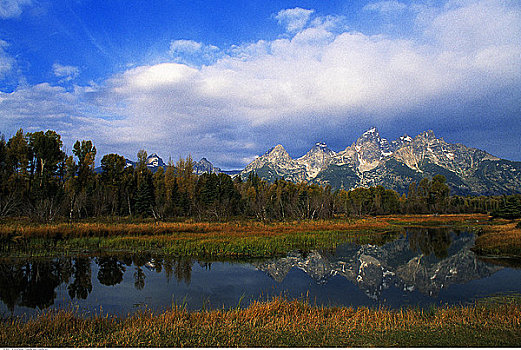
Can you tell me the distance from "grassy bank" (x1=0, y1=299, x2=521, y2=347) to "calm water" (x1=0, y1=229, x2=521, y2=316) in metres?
3.72

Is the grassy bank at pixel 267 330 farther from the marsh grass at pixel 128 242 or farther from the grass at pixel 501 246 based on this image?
the grass at pixel 501 246

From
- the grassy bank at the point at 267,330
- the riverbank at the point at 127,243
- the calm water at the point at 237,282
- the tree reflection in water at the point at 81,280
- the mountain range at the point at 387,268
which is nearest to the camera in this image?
A: the grassy bank at the point at 267,330

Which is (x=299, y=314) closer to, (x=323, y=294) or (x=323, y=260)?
(x=323, y=294)

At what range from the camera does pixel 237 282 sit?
20.2 m

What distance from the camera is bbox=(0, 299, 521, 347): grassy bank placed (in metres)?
8.04

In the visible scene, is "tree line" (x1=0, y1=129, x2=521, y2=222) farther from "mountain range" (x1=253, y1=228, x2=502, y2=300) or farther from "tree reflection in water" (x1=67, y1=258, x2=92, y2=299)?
"mountain range" (x1=253, y1=228, x2=502, y2=300)

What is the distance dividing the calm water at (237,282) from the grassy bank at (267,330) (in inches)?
146

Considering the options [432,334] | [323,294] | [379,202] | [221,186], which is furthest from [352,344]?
[379,202]

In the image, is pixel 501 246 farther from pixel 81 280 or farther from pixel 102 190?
pixel 102 190

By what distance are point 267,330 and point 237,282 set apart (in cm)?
1150

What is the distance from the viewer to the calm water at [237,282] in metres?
15.9

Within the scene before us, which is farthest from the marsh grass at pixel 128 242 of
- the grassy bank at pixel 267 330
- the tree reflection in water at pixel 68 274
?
the grassy bank at pixel 267 330

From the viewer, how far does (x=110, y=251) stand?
2934cm

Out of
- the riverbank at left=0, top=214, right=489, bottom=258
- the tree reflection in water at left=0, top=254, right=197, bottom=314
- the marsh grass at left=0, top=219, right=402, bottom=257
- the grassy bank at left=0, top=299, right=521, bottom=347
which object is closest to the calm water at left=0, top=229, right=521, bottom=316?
the tree reflection in water at left=0, top=254, right=197, bottom=314
